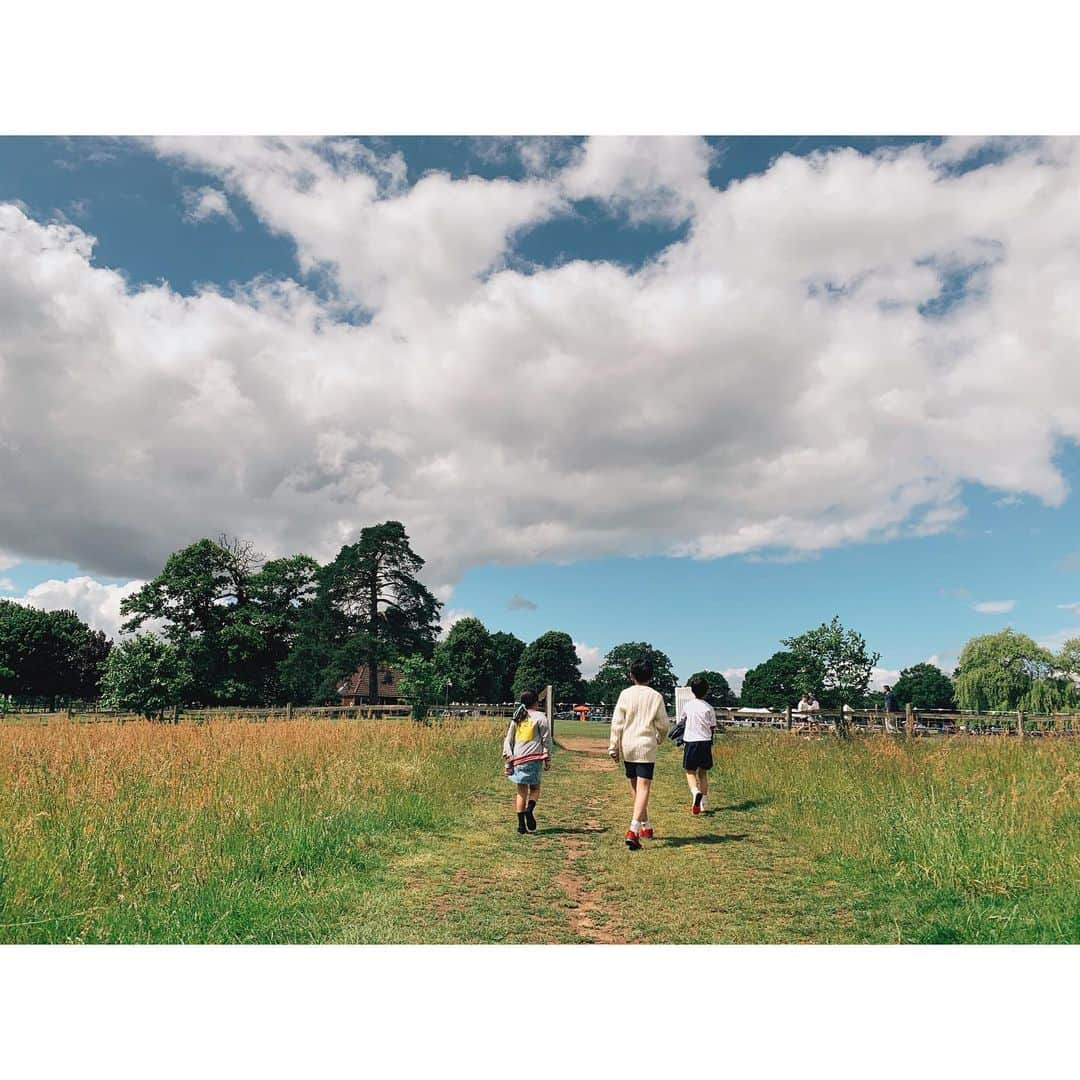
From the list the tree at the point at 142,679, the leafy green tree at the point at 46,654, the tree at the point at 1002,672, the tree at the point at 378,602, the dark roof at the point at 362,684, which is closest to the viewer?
the tree at the point at 142,679

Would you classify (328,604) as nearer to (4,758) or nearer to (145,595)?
(145,595)

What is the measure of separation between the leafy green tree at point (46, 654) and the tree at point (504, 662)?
101 feet

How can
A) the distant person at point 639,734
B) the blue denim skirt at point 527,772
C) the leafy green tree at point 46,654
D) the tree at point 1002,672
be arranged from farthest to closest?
the leafy green tree at point 46,654 → the tree at point 1002,672 → the blue denim skirt at point 527,772 → the distant person at point 639,734

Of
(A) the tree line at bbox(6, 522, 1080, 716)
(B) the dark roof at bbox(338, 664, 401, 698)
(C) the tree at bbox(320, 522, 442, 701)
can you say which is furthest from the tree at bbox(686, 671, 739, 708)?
(C) the tree at bbox(320, 522, 442, 701)

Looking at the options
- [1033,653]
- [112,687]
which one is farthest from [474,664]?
[1033,653]

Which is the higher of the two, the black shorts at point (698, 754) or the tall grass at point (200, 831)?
the black shorts at point (698, 754)

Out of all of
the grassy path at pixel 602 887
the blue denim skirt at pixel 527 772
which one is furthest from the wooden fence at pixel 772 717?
the blue denim skirt at pixel 527 772

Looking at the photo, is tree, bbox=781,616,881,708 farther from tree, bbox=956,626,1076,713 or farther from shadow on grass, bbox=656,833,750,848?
tree, bbox=956,626,1076,713

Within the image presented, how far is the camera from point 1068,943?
17.2 feet

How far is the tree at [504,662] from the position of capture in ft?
214

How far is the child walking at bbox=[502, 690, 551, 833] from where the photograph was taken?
30.2 feet

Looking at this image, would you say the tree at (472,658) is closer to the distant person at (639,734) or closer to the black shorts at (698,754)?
the black shorts at (698,754)

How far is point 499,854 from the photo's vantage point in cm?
791

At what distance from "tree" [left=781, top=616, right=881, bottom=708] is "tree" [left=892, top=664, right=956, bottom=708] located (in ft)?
258
